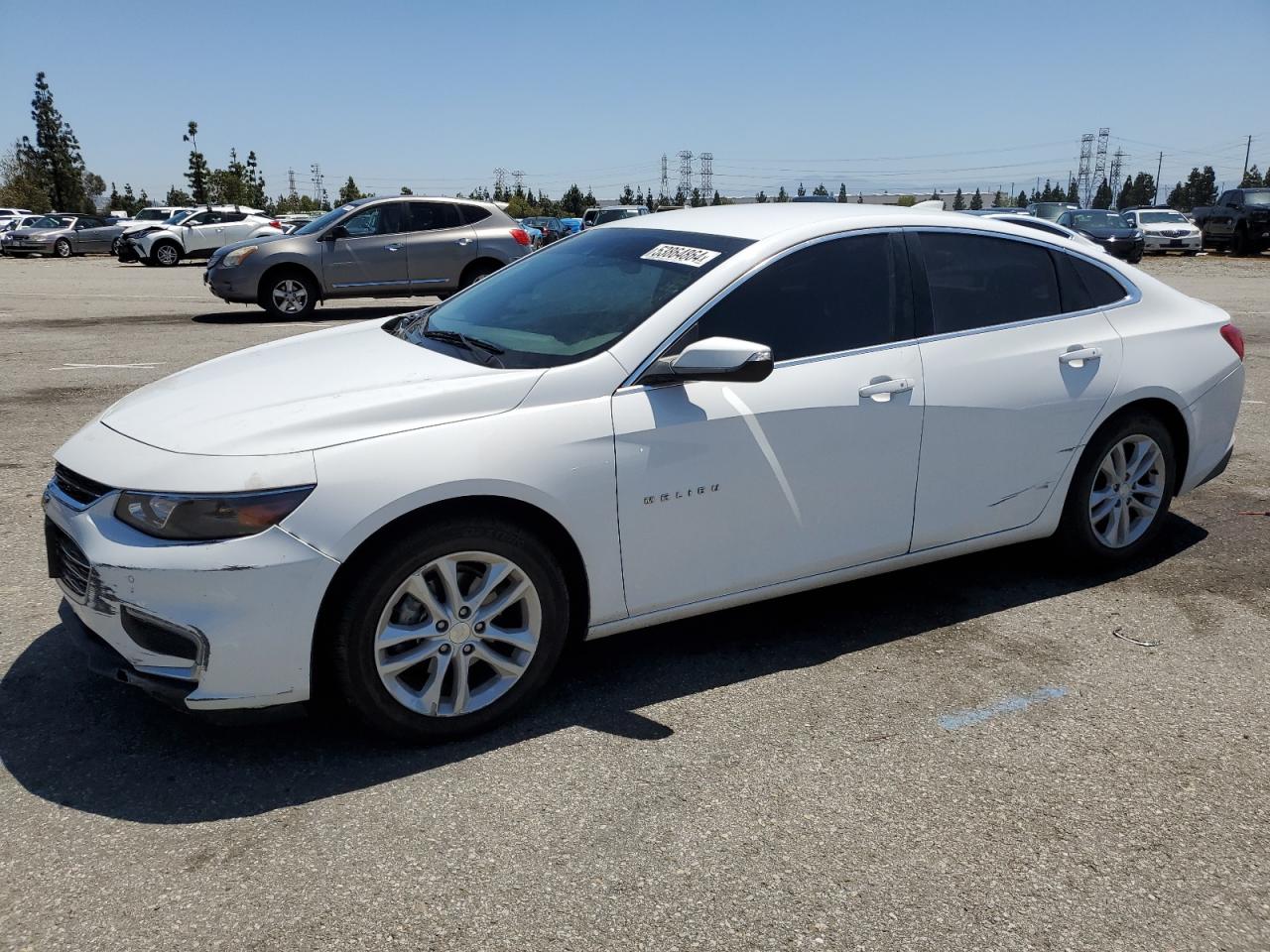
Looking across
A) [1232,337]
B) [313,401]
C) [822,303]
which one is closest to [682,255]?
[822,303]

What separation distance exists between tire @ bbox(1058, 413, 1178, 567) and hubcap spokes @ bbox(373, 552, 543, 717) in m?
2.52

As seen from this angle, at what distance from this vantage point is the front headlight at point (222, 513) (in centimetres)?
294

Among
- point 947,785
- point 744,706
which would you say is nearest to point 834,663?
point 744,706

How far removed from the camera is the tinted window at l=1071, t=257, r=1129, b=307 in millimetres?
4570

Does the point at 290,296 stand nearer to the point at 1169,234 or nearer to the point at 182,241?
the point at 182,241

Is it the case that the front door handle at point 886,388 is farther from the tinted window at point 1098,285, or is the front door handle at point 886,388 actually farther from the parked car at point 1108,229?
the parked car at point 1108,229

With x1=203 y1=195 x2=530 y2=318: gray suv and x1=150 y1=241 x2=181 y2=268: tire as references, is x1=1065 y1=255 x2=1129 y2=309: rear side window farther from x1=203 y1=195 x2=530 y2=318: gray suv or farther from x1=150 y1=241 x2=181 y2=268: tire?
x1=150 y1=241 x2=181 y2=268: tire

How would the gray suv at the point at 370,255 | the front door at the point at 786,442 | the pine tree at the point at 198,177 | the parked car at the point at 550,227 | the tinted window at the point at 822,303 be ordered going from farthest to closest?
1. the pine tree at the point at 198,177
2. the parked car at the point at 550,227
3. the gray suv at the point at 370,255
4. the tinted window at the point at 822,303
5. the front door at the point at 786,442

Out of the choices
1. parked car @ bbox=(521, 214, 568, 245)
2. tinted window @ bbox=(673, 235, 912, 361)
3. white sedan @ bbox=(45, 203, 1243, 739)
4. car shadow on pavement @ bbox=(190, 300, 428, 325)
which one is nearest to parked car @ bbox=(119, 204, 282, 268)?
parked car @ bbox=(521, 214, 568, 245)

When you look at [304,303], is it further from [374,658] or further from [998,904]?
[998,904]

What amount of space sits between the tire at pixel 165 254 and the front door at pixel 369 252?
729 inches

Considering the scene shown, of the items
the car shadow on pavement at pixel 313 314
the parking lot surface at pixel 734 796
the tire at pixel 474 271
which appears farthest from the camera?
the tire at pixel 474 271

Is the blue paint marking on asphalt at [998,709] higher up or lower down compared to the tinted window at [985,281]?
lower down

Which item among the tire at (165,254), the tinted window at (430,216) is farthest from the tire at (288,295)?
the tire at (165,254)
